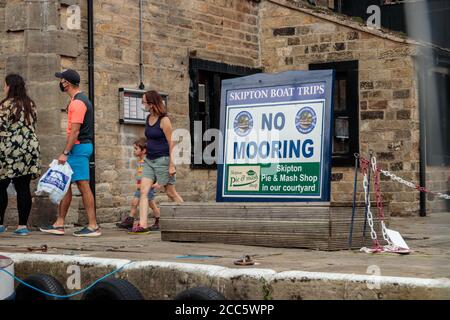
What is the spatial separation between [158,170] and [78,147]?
101cm

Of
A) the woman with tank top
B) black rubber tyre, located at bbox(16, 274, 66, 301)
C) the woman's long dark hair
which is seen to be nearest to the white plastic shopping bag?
the woman's long dark hair

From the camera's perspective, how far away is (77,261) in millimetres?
7129

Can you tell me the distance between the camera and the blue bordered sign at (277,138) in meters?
9.06

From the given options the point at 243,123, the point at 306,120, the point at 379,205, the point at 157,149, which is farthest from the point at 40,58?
the point at 379,205

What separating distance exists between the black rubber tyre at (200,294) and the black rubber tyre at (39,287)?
4.22ft

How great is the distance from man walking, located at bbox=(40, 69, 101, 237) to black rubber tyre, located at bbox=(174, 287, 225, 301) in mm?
4782

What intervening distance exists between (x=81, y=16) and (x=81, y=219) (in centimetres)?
294

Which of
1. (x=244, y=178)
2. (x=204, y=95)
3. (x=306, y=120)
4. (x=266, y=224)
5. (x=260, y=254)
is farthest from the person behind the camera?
(x=204, y=95)

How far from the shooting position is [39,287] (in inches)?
271

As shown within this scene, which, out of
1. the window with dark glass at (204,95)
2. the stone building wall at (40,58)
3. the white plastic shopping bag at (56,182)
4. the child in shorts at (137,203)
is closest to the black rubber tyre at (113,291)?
the white plastic shopping bag at (56,182)

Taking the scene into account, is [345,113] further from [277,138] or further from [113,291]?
[113,291]
